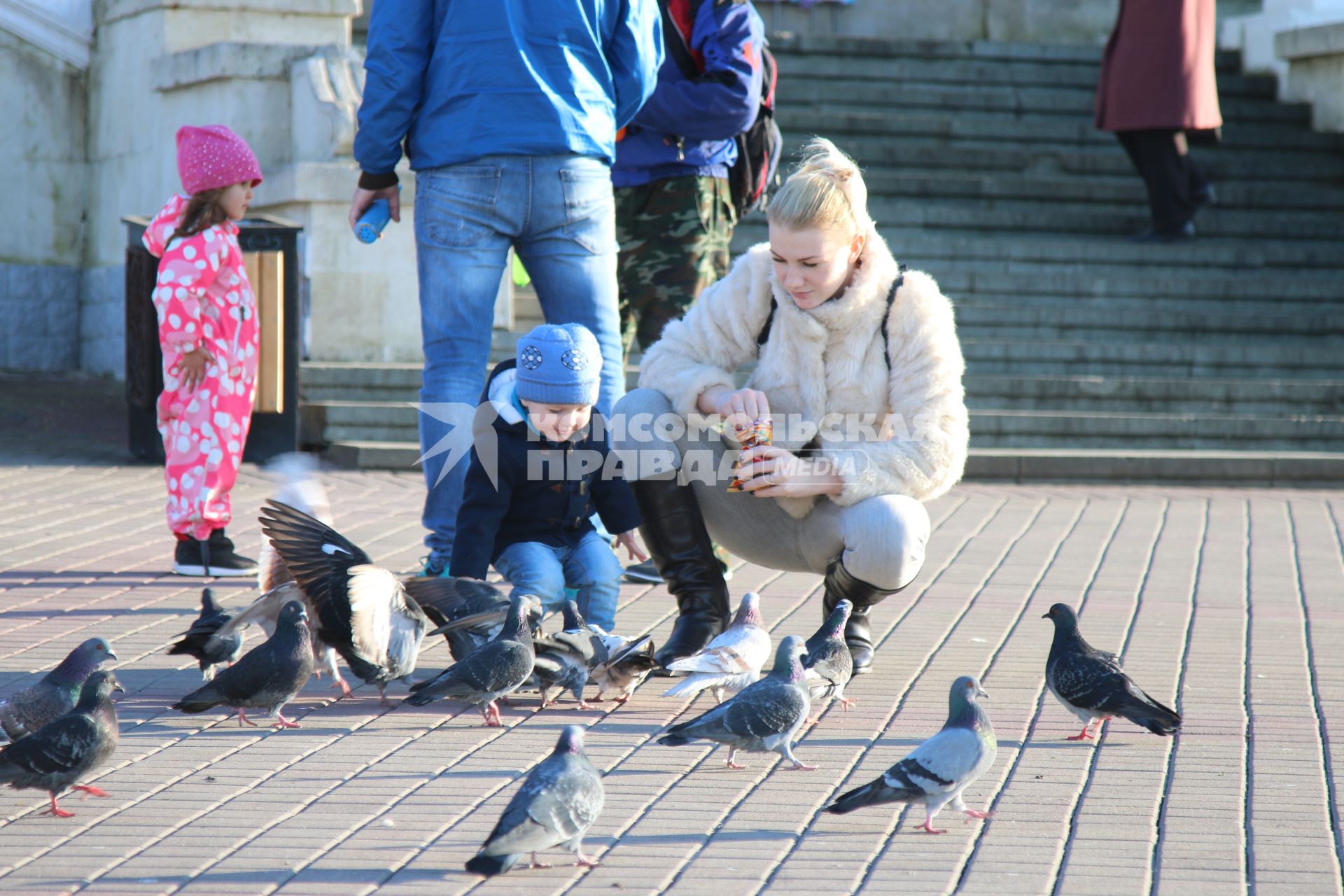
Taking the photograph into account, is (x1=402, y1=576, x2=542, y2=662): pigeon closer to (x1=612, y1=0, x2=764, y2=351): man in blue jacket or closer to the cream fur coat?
the cream fur coat

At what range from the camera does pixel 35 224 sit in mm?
13156

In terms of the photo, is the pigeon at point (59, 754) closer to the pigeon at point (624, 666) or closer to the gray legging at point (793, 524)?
the pigeon at point (624, 666)

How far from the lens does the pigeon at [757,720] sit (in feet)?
13.0

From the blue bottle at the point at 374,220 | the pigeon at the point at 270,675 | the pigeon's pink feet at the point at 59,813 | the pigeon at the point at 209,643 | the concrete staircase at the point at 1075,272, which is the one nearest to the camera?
the pigeon's pink feet at the point at 59,813

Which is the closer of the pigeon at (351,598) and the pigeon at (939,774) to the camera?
the pigeon at (939,774)

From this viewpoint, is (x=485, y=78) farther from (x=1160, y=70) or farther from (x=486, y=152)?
(x=1160, y=70)

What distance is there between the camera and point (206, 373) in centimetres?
675

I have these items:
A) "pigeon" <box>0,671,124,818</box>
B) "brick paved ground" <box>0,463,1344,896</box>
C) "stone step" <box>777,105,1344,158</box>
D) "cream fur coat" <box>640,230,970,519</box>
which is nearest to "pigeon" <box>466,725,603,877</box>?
"brick paved ground" <box>0,463,1344,896</box>

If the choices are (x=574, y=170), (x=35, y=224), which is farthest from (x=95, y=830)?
(x=35, y=224)

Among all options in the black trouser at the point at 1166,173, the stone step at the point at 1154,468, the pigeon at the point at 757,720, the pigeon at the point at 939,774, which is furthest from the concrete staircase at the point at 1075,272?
the pigeon at the point at 939,774

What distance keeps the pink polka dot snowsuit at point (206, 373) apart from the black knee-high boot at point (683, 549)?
7.26ft

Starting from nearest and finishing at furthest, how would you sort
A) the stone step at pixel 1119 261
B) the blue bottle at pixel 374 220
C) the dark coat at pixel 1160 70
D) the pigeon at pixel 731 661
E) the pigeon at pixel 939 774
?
1. the pigeon at pixel 939 774
2. the pigeon at pixel 731 661
3. the blue bottle at pixel 374 220
4. the stone step at pixel 1119 261
5. the dark coat at pixel 1160 70

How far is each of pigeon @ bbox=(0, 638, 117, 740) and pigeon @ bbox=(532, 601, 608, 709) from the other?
3.90 ft

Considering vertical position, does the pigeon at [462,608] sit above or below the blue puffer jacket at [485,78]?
below
